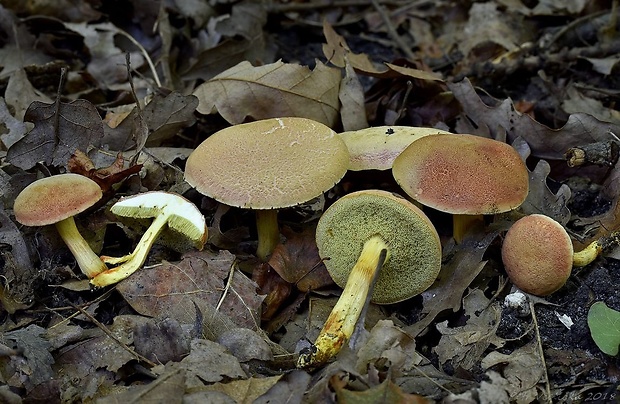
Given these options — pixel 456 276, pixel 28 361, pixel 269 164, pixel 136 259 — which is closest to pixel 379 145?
pixel 269 164

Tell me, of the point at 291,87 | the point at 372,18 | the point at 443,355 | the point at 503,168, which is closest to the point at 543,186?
the point at 503,168

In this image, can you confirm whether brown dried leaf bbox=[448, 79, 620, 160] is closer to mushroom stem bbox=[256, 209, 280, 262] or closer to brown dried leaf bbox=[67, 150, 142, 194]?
mushroom stem bbox=[256, 209, 280, 262]

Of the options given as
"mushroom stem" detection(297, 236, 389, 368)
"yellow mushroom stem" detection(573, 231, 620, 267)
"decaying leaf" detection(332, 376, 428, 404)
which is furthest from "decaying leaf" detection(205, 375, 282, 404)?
"yellow mushroom stem" detection(573, 231, 620, 267)

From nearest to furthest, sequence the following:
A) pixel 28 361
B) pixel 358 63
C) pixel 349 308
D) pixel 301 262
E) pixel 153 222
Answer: pixel 28 361
pixel 349 308
pixel 153 222
pixel 301 262
pixel 358 63

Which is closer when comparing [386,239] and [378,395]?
[378,395]

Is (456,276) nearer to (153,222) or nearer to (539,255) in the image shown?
(539,255)

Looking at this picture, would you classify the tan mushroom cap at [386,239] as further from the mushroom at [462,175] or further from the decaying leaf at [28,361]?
the decaying leaf at [28,361]

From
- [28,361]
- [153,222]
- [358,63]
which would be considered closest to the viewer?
[28,361]
